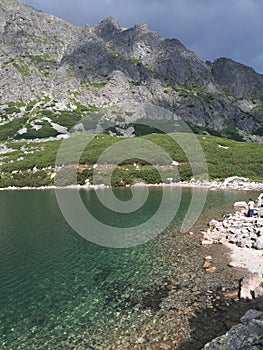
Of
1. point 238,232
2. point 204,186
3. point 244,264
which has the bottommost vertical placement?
point 244,264

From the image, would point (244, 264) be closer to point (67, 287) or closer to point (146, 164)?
point (67, 287)

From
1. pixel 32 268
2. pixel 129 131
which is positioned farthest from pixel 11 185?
pixel 129 131

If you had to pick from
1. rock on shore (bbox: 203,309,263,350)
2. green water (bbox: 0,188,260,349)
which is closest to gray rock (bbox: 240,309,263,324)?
rock on shore (bbox: 203,309,263,350)

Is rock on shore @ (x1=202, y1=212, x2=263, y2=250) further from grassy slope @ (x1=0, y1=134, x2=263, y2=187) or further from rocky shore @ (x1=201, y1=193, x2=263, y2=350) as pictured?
grassy slope @ (x1=0, y1=134, x2=263, y2=187)

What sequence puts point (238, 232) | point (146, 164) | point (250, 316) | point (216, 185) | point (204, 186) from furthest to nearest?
point (146, 164), point (204, 186), point (216, 185), point (238, 232), point (250, 316)

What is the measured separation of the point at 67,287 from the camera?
66.5ft

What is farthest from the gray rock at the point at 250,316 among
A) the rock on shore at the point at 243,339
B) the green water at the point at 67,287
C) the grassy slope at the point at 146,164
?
the grassy slope at the point at 146,164

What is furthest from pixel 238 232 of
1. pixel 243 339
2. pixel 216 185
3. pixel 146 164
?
pixel 146 164

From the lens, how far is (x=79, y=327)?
1552cm

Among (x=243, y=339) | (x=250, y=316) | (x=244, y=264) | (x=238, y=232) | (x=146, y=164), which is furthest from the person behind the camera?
(x=146, y=164)

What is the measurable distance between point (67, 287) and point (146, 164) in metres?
66.3

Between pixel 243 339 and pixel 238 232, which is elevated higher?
pixel 238 232

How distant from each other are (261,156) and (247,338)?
80113mm

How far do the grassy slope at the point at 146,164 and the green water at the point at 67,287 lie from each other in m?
42.1
